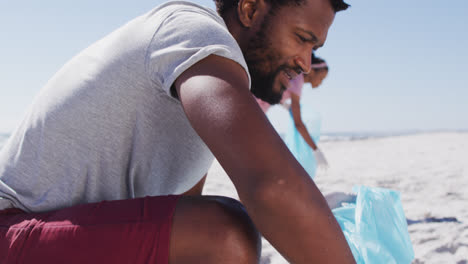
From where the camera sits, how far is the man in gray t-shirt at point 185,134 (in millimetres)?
643

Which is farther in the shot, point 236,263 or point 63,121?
point 63,121

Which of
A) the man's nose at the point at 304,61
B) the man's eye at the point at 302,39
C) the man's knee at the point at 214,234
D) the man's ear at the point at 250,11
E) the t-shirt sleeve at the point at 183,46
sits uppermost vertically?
the t-shirt sleeve at the point at 183,46

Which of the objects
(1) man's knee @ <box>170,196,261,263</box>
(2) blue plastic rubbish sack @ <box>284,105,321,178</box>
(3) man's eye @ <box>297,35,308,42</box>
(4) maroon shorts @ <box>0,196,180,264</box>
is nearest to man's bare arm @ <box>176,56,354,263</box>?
(1) man's knee @ <box>170,196,261,263</box>

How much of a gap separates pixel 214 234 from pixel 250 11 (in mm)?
652

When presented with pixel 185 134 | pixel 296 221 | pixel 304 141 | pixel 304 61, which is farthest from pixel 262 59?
pixel 304 141

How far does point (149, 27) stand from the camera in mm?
816

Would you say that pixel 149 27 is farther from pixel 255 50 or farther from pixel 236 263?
pixel 236 263

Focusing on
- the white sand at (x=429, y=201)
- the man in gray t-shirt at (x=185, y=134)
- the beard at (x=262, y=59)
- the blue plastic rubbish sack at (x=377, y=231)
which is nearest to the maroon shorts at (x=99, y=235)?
the man in gray t-shirt at (x=185, y=134)

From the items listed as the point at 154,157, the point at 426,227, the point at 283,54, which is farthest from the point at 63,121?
the point at 426,227

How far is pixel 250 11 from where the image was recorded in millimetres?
1103

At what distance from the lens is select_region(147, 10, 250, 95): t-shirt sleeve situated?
709 millimetres

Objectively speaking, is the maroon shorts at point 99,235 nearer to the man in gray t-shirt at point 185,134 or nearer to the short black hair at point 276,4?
the man in gray t-shirt at point 185,134

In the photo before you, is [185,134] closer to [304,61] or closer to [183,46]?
[183,46]

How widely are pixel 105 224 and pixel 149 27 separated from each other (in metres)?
0.41
